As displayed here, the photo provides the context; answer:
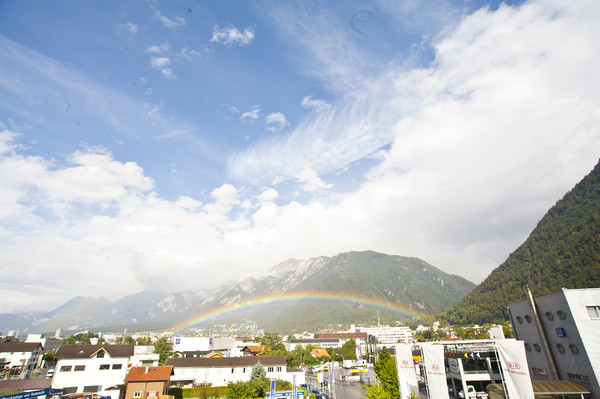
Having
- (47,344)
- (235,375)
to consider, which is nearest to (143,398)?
(235,375)

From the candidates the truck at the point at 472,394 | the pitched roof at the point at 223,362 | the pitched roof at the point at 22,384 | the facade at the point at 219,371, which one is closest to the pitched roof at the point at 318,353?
the pitched roof at the point at 223,362

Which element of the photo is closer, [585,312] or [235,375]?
[585,312]

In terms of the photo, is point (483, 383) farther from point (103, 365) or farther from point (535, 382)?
point (103, 365)

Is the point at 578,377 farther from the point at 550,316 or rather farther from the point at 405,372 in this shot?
the point at 405,372

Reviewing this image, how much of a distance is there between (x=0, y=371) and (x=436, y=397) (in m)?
103

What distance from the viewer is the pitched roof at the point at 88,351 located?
5422cm

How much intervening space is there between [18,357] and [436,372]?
113 m

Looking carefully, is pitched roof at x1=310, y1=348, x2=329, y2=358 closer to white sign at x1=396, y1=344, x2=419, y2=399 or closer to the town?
the town

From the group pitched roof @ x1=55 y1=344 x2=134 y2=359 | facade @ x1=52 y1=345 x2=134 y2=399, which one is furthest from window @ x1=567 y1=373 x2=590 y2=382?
pitched roof @ x1=55 y1=344 x2=134 y2=359

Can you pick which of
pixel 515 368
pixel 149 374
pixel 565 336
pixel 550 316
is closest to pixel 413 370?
pixel 515 368

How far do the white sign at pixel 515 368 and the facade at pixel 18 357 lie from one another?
11218 centimetres

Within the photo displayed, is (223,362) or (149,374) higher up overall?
(223,362)

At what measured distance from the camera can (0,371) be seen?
75000mm

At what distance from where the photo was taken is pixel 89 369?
178 feet
